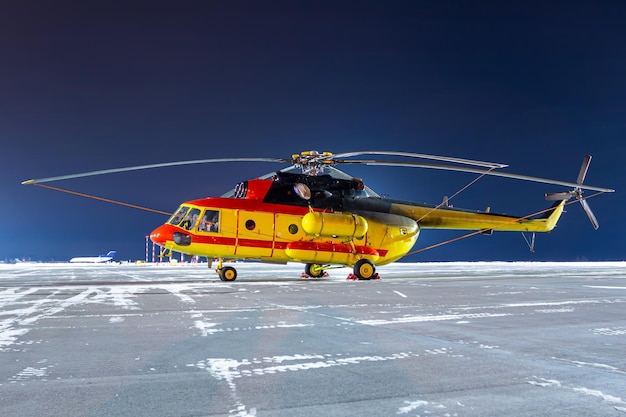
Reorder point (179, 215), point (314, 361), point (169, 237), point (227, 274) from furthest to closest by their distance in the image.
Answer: point (227, 274) → point (179, 215) → point (169, 237) → point (314, 361)

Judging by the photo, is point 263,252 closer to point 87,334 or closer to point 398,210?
point 398,210

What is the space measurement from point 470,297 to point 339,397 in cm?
893

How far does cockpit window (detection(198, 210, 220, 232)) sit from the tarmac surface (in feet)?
29.6

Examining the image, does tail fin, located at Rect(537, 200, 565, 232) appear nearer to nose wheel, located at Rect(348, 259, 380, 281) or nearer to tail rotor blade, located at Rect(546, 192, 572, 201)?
tail rotor blade, located at Rect(546, 192, 572, 201)

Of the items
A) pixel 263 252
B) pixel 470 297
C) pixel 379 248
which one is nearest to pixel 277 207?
pixel 263 252

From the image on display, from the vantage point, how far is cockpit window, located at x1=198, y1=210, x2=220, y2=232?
18.8 m

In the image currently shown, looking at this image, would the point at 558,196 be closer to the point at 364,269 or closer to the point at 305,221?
the point at 364,269

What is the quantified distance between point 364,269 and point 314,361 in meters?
15.9

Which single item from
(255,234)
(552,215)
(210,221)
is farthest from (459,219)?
(210,221)

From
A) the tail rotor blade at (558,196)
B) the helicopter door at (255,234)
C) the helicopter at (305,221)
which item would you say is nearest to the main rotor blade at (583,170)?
the tail rotor blade at (558,196)

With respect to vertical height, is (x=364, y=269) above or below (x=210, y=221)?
below

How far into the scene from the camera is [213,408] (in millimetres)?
3520

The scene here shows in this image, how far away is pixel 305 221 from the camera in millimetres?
19672

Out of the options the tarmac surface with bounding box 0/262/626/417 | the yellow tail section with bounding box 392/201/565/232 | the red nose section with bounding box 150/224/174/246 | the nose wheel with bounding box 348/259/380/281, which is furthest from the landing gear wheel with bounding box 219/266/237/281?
the tarmac surface with bounding box 0/262/626/417
